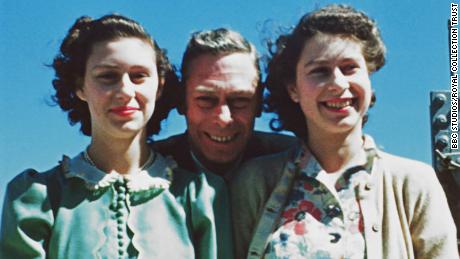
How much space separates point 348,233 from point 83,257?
3.71 ft

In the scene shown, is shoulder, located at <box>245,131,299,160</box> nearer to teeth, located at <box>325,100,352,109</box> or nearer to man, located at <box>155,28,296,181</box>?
man, located at <box>155,28,296,181</box>

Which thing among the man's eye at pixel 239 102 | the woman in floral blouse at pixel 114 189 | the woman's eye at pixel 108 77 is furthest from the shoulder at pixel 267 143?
the woman's eye at pixel 108 77

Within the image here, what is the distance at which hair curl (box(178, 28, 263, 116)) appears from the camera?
12.6 ft

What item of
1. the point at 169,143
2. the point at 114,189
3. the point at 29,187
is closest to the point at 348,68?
the point at 169,143

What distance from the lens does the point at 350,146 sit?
3.51 m

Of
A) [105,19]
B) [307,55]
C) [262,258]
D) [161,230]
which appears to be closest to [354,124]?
[307,55]

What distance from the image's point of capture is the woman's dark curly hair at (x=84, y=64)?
3590 mm

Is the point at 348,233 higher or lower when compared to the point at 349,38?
lower

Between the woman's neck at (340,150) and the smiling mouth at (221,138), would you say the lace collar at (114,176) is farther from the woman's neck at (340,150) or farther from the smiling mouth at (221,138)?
the woman's neck at (340,150)

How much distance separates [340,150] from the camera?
3506 millimetres

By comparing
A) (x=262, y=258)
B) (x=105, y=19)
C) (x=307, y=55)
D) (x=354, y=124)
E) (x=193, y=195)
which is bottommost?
(x=262, y=258)

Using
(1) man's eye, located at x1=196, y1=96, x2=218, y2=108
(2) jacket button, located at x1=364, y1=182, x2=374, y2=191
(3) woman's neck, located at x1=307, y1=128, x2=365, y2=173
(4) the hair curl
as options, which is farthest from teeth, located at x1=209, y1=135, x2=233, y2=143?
(2) jacket button, located at x1=364, y1=182, x2=374, y2=191

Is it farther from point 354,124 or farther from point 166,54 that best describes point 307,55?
point 166,54

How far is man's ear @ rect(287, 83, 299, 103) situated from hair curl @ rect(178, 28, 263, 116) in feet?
0.72
